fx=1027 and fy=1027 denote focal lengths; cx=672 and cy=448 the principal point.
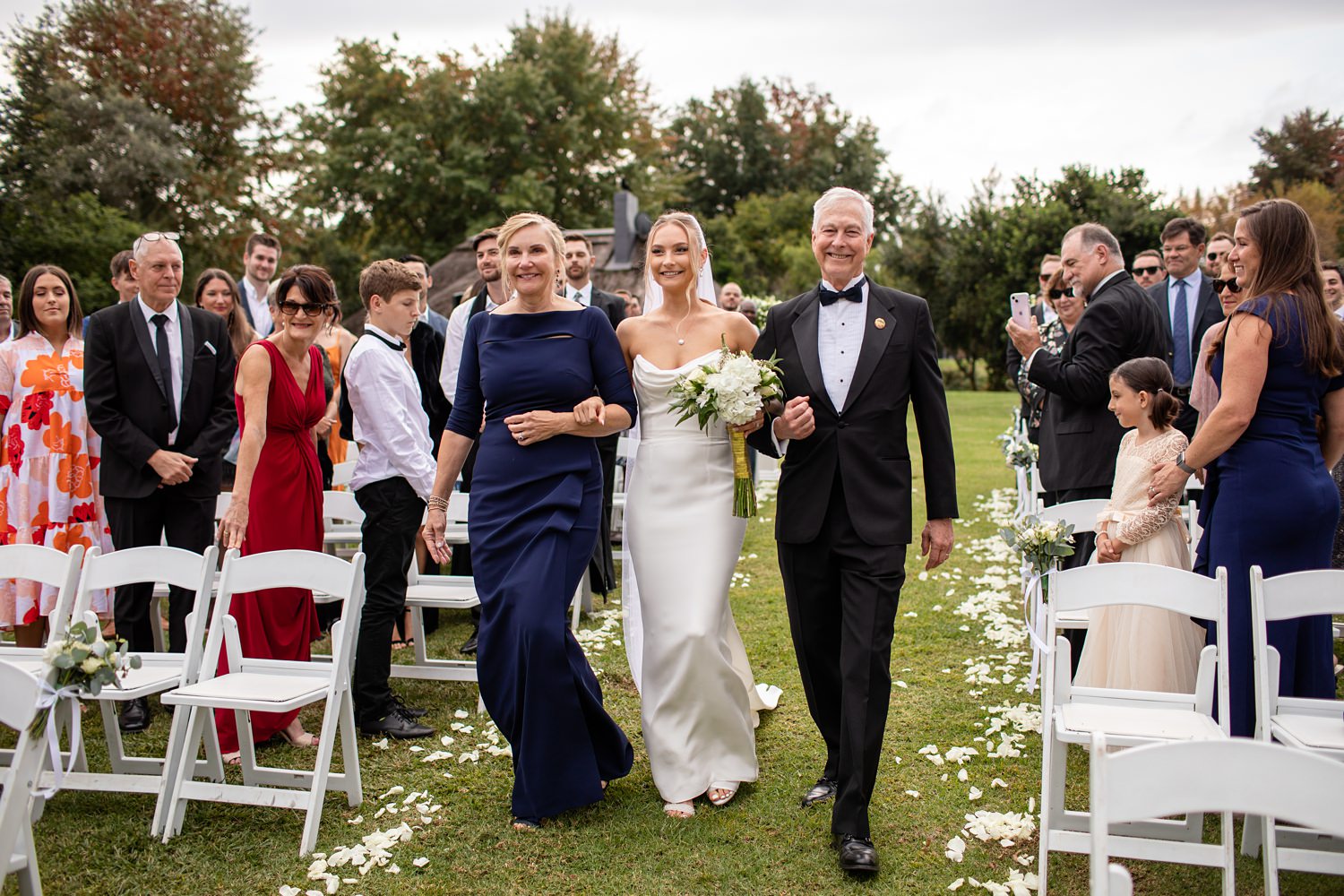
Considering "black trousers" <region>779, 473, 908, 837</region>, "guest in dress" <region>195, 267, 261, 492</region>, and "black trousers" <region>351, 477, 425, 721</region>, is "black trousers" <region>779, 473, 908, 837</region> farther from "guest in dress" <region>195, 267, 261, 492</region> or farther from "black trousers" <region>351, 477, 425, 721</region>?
"guest in dress" <region>195, 267, 261, 492</region>

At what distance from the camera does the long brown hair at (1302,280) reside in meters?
4.11

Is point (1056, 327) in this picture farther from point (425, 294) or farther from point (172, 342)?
point (172, 342)

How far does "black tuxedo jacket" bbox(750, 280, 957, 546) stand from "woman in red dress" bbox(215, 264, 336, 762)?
2.72m

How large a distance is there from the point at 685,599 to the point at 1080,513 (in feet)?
7.98

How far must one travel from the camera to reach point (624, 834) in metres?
4.30

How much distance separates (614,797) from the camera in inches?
185

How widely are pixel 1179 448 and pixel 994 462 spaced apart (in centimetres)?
1253

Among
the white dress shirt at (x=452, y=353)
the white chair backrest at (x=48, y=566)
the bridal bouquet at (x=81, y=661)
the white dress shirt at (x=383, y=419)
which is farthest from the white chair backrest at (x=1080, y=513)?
the white chair backrest at (x=48, y=566)

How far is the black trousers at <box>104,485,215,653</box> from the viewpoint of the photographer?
5.66 metres

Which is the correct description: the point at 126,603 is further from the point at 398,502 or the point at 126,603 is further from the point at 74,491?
the point at 398,502

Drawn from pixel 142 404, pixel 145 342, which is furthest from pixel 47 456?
pixel 145 342

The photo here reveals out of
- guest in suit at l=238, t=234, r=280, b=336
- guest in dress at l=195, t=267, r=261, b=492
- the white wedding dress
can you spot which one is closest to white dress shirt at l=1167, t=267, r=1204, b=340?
the white wedding dress

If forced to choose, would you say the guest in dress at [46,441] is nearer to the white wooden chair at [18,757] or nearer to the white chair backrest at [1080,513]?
the white wooden chair at [18,757]

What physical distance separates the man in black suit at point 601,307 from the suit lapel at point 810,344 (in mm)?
3383
